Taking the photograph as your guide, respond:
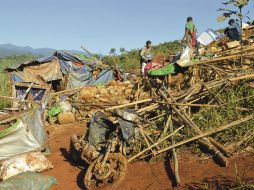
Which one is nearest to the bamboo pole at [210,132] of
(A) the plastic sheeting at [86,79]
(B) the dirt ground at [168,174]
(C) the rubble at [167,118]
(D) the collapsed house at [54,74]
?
(C) the rubble at [167,118]

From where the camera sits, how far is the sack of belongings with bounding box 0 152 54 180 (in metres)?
7.71

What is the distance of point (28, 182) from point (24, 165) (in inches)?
36.6

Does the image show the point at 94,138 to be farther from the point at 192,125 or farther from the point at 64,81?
the point at 64,81

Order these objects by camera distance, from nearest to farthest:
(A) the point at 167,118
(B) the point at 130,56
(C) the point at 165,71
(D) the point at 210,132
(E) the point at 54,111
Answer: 1. (D) the point at 210,132
2. (A) the point at 167,118
3. (C) the point at 165,71
4. (E) the point at 54,111
5. (B) the point at 130,56

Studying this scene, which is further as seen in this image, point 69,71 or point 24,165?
point 69,71

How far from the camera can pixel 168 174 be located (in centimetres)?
714

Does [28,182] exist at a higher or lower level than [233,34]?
lower

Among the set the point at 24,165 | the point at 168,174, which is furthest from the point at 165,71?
the point at 24,165

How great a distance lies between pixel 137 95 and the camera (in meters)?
11.1

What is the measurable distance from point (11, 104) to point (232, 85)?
10.3 meters

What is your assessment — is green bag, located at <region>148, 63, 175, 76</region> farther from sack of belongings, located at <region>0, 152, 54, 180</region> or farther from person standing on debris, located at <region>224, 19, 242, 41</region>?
sack of belongings, located at <region>0, 152, 54, 180</region>

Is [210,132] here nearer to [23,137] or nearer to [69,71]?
[23,137]

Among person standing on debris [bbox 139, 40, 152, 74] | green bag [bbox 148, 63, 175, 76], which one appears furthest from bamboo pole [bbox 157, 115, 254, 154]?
person standing on debris [bbox 139, 40, 152, 74]

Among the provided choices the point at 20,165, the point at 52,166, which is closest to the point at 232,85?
the point at 52,166
